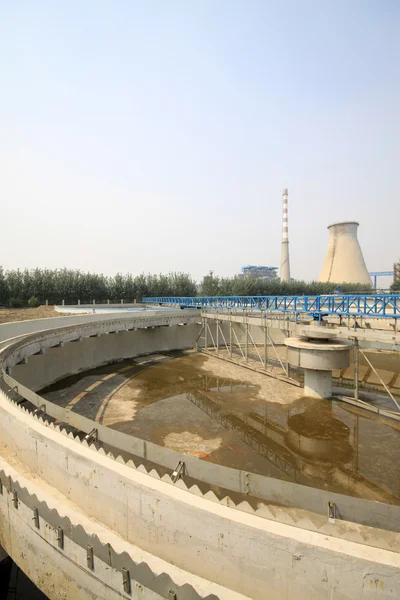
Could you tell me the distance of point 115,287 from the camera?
48.4 meters

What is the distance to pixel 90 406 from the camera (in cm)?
1396

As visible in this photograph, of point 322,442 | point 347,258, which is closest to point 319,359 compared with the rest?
point 322,442

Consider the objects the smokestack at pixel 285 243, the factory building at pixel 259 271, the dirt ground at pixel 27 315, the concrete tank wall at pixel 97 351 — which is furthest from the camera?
the factory building at pixel 259 271

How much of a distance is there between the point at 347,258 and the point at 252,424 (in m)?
60.2

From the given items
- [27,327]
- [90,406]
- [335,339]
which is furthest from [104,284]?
[335,339]

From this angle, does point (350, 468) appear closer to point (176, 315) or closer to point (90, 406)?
point (90, 406)

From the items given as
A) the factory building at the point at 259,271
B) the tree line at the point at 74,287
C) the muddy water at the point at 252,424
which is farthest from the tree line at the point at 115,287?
the factory building at the point at 259,271

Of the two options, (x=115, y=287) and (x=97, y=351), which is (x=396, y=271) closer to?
(x=115, y=287)

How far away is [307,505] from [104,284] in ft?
153

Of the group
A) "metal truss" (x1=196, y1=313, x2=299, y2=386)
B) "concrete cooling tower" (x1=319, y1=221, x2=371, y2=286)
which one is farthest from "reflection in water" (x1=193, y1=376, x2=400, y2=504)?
"concrete cooling tower" (x1=319, y1=221, x2=371, y2=286)

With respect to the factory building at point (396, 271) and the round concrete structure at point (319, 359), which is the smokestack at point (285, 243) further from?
the round concrete structure at point (319, 359)

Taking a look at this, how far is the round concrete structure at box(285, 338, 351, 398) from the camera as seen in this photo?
13820mm

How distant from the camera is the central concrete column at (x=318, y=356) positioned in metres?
13.8

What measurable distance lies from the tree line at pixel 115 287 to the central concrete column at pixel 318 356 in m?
35.3
